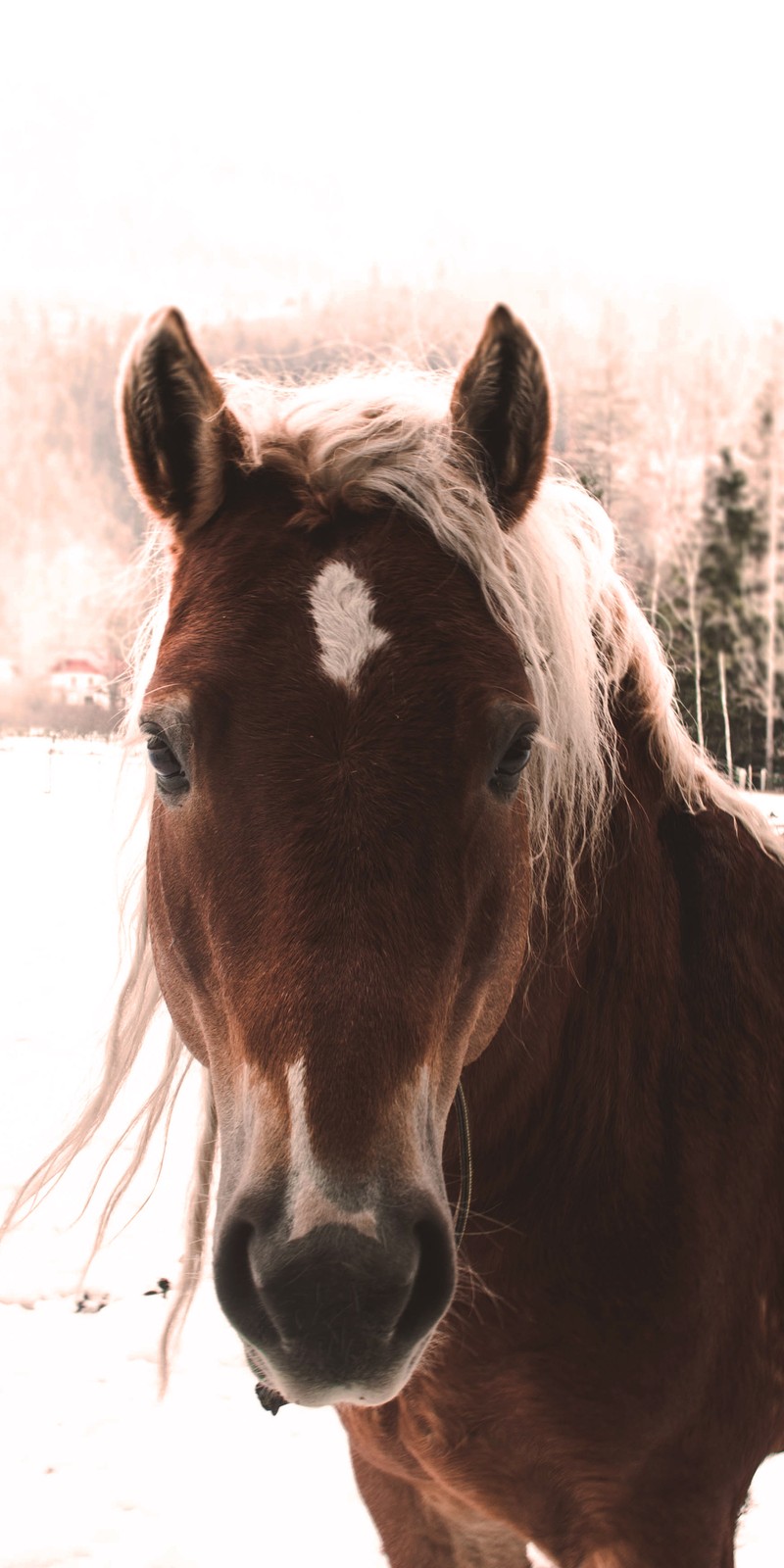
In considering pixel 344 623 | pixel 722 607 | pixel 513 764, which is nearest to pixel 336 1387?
pixel 513 764

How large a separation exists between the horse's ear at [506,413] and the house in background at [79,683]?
97 centimetres

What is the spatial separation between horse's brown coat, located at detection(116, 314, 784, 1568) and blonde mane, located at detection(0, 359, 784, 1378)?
0.04 metres

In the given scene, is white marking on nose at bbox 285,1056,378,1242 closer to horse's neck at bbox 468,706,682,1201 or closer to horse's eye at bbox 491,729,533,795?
horse's eye at bbox 491,729,533,795

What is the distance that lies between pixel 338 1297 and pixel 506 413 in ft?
4.14

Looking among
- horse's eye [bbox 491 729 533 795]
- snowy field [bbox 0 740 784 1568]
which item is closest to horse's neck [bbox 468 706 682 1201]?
horse's eye [bbox 491 729 533 795]

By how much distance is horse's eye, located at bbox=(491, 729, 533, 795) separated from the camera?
144 centimetres

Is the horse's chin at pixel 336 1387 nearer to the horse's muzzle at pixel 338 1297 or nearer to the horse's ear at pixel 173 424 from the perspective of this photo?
the horse's muzzle at pixel 338 1297

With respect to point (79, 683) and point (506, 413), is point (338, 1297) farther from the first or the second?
point (79, 683)

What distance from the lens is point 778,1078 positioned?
1842 mm

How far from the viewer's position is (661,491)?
19.5 m

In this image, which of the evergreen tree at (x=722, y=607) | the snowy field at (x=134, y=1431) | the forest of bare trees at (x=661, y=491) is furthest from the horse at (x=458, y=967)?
the evergreen tree at (x=722, y=607)

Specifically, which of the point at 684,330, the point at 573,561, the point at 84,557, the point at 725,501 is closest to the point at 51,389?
the point at 84,557

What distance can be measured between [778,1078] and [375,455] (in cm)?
130

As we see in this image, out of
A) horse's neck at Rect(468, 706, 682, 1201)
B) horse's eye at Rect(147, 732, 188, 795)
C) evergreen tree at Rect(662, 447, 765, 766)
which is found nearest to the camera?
horse's eye at Rect(147, 732, 188, 795)
